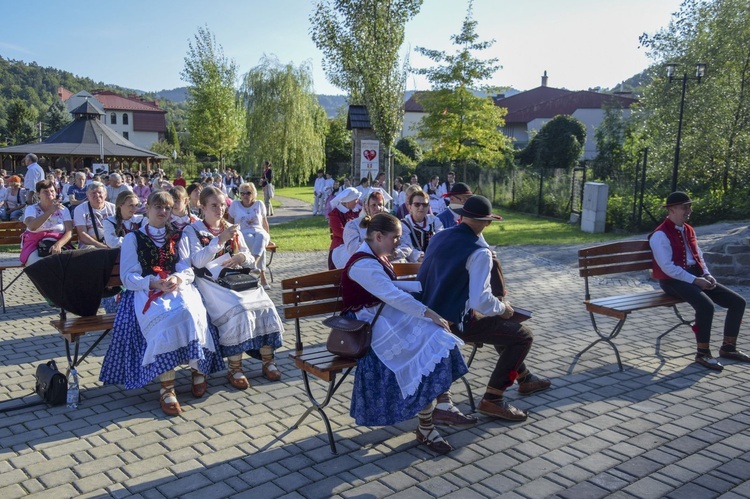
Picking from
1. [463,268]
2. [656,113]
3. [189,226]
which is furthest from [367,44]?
[463,268]

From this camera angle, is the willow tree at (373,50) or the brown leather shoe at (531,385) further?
the willow tree at (373,50)

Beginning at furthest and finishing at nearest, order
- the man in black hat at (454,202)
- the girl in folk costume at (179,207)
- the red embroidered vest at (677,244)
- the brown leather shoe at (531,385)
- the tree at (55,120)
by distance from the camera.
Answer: the tree at (55,120) → the man in black hat at (454,202) → the girl in folk costume at (179,207) → the red embroidered vest at (677,244) → the brown leather shoe at (531,385)

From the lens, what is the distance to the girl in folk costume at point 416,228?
714 centimetres

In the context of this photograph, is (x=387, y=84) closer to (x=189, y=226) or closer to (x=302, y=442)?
(x=189, y=226)

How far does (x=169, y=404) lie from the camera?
17.2 feet

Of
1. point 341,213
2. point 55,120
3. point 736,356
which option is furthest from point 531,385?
point 55,120

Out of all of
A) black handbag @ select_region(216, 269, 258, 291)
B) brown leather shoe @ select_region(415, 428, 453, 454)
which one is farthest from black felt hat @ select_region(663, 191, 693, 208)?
black handbag @ select_region(216, 269, 258, 291)

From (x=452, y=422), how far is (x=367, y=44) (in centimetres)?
1833

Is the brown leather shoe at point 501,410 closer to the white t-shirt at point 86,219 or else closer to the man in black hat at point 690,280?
the man in black hat at point 690,280

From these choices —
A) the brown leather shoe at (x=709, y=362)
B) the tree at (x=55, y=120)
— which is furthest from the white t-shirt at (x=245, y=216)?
the tree at (x=55, y=120)

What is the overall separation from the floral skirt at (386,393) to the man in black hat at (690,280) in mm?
3441

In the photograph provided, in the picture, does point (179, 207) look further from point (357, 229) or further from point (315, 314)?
point (315, 314)

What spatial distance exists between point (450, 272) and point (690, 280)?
132 inches

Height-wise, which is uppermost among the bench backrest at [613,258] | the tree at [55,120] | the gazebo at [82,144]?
the tree at [55,120]
